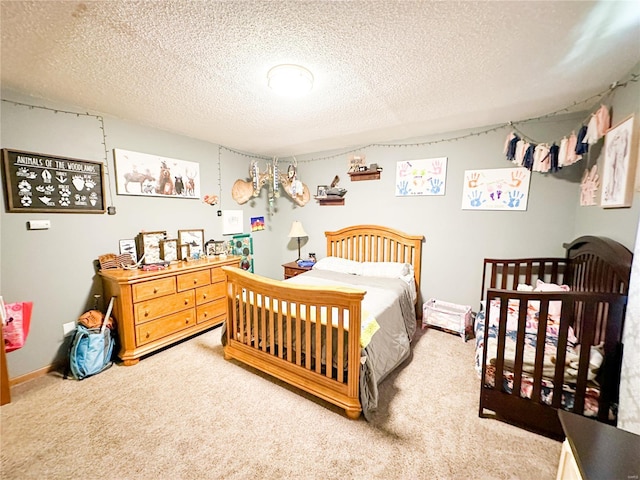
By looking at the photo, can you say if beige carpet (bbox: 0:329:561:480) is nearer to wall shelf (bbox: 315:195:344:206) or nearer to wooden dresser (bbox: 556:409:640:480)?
wooden dresser (bbox: 556:409:640:480)

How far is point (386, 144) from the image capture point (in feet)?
10.8

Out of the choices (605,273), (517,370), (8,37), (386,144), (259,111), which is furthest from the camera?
(386,144)

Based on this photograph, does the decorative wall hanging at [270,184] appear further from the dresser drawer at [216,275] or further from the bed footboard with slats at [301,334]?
the bed footboard with slats at [301,334]

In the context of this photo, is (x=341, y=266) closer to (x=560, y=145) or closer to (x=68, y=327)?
(x=560, y=145)

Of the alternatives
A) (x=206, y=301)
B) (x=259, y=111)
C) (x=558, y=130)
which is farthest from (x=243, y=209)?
(x=558, y=130)

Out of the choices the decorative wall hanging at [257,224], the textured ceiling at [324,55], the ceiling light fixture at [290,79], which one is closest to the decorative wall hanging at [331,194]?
the decorative wall hanging at [257,224]

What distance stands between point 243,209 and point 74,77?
2.28m

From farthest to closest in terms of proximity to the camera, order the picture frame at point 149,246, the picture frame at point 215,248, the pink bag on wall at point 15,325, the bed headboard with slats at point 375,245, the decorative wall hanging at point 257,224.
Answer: the decorative wall hanging at point 257,224 → the picture frame at point 215,248 → the bed headboard with slats at point 375,245 → the picture frame at point 149,246 → the pink bag on wall at point 15,325

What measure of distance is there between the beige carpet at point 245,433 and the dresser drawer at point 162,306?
1.57 feet

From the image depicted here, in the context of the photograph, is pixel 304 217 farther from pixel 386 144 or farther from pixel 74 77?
pixel 74 77

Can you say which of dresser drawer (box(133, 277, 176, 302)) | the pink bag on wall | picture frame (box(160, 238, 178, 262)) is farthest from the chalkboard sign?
dresser drawer (box(133, 277, 176, 302))

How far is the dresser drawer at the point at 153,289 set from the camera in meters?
2.25

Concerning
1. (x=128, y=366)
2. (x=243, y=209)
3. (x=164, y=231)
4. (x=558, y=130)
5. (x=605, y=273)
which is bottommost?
(x=128, y=366)

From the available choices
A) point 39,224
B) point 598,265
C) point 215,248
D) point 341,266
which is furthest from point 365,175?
point 39,224
